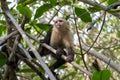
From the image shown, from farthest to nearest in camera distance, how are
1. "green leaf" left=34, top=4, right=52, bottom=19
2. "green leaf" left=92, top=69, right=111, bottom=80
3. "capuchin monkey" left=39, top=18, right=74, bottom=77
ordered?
"capuchin monkey" left=39, top=18, right=74, bottom=77 < "green leaf" left=34, top=4, right=52, bottom=19 < "green leaf" left=92, top=69, right=111, bottom=80

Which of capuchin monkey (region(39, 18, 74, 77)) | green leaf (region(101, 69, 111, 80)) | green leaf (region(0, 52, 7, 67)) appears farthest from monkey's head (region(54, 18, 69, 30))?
green leaf (region(101, 69, 111, 80))

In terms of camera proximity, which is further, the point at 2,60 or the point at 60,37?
the point at 60,37

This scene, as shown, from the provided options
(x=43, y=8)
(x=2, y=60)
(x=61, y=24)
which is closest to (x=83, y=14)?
(x=43, y=8)

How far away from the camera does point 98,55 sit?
1.79m

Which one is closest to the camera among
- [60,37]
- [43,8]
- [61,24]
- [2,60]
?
[2,60]

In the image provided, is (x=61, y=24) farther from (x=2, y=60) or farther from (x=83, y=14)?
(x=2, y=60)

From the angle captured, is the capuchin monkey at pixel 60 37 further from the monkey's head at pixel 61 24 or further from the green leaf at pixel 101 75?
the green leaf at pixel 101 75

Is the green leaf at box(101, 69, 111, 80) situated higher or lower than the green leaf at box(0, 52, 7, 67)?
higher

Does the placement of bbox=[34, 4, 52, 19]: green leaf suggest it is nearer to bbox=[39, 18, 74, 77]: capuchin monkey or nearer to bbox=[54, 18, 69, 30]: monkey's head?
bbox=[39, 18, 74, 77]: capuchin monkey

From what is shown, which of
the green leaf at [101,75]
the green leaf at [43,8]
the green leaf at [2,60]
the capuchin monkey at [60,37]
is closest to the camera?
the green leaf at [101,75]

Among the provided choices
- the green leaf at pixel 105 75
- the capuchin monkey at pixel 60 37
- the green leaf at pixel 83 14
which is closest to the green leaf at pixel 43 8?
the green leaf at pixel 83 14

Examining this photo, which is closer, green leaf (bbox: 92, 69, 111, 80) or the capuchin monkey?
green leaf (bbox: 92, 69, 111, 80)

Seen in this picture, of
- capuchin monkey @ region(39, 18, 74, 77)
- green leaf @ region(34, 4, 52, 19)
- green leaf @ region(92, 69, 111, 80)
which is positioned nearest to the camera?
green leaf @ region(92, 69, 111, 80)

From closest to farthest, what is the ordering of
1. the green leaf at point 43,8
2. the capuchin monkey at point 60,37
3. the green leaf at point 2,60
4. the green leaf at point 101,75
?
the green leaf at point 101,75 → the green leaf at point 2,60 → the green leaf at point 43,8 → the capuchin monkey at point 60,37
